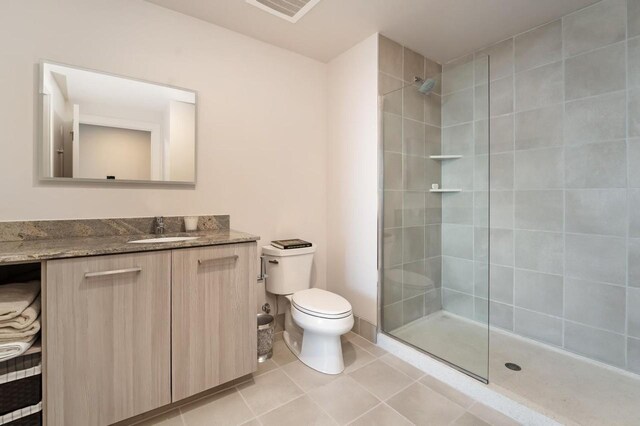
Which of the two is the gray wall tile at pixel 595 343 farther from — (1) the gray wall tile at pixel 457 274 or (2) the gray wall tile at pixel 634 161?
(2) the gray wall tile at pixel 634 161

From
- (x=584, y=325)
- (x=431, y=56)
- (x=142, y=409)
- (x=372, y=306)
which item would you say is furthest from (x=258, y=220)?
(x=584, y=325)

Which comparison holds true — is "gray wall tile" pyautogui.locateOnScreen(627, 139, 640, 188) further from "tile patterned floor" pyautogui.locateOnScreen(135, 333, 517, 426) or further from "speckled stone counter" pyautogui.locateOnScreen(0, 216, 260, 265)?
"speckled stone counter" pyautogui.locateOnScreen(0, 216, 260, 265)

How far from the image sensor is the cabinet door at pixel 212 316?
4.64ft

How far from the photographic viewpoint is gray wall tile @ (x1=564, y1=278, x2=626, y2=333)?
1781 millimetres

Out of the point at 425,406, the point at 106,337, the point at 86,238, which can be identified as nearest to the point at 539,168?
the point at 425,406

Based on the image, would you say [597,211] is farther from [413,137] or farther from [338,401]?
[338,401]

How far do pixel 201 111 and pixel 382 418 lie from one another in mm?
2199

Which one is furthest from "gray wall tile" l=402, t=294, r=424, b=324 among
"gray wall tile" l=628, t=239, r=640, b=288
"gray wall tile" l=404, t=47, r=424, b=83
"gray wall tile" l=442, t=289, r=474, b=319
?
"gray wall tile" l=404, t=47, r=424, b=83

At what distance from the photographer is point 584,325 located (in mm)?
1907

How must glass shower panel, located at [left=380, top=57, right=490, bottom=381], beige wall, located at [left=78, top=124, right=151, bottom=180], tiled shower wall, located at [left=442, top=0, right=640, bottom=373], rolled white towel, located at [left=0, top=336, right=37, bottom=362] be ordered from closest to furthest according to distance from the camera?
rolled white towel, located at [left=0, top=336, right=37, bottom=362] → beige wall, located at [left=78, top=124, right=151, bottom=180] → tiled shower wall, located at [left=442, top=0, right=640, bottom=373] → glass shower panel, located at [left=380, top=57, right=490, bottom=381]

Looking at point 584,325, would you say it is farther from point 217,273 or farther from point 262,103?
point 262,103

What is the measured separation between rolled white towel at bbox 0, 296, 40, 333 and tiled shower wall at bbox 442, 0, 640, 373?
7.92 feet

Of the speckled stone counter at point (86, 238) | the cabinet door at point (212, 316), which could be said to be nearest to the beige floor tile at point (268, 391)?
the cabinet door at point (212, 316)

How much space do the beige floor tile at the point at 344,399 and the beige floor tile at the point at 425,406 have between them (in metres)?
0.14
